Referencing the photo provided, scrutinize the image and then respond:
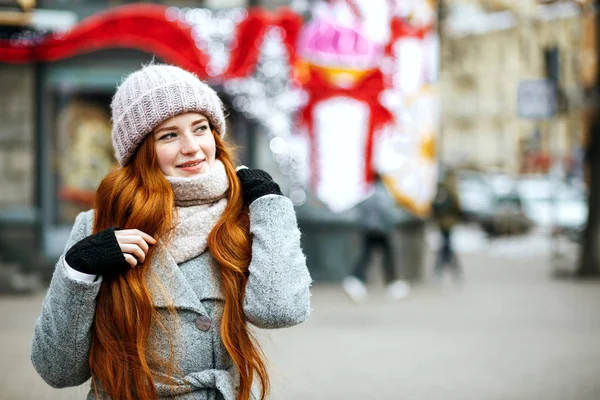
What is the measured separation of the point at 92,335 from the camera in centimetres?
248

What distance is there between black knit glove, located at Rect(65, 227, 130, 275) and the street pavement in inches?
Answer: 98.9

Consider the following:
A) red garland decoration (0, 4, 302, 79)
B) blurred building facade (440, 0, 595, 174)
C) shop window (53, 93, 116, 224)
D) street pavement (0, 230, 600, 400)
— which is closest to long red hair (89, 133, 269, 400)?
street pavement (0, 230, 600, 400)

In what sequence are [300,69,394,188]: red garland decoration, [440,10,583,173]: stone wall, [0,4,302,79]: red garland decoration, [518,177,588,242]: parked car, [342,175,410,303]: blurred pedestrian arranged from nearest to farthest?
[342,175,410,303]: blurred pedestrian, [0,4,302,79]: red garland decoration, [300,69,394,188]: red garland decoration, [518,177,588,242]: parked car, [440,10,583,173]: stone wall

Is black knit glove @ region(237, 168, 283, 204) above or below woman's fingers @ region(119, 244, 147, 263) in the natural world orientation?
above

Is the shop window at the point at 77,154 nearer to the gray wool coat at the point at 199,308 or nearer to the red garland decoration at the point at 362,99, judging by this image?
the red garland decoration at the point at 362,99

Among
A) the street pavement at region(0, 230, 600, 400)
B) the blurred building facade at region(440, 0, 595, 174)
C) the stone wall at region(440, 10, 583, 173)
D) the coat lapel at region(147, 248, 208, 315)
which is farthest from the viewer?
the stone wall at region(440, 10, 583, 173)

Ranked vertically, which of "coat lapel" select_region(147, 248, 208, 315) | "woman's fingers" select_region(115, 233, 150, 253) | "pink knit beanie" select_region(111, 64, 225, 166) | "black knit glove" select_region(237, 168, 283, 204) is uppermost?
"pink knit beanie" select_region(111, 64, 225, 166)

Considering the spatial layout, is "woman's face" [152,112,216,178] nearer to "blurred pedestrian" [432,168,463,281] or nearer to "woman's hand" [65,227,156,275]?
"woman's hand" [65,227,156,275]

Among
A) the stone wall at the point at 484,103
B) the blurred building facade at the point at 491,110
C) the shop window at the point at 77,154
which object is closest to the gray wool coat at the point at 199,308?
the shop window at the point at 77,154

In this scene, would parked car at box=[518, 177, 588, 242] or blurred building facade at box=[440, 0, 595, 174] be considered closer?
parked car at box=[518, 177, 588, 242]

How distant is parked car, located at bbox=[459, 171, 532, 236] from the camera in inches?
1033

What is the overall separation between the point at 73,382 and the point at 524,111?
13400 mm

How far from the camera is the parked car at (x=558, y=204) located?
26.2 m

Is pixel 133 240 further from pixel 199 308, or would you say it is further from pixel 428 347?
pixel 428 347
